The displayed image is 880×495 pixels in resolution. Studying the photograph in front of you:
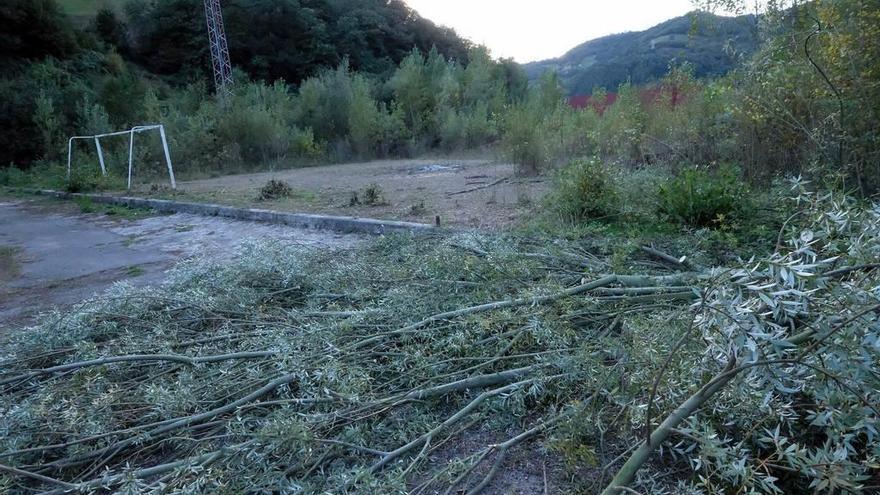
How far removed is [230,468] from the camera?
1852 mm

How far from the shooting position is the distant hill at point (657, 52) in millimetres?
5734

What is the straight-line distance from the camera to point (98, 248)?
21.0ft

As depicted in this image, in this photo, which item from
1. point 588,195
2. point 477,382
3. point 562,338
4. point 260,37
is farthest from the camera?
point 260,37

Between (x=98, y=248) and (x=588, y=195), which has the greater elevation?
(x=588, y=195)

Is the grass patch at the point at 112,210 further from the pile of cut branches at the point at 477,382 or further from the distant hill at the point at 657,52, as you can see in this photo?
the distant hill at the point at 657,52

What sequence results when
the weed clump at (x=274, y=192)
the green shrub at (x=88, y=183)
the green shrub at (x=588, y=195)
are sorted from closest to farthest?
the green shrub at (x=588, y=195) < the weed clump at (x=274, y=192) < the green shrub at (x=88, y=183)

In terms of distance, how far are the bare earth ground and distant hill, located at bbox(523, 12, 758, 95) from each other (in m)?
2.45

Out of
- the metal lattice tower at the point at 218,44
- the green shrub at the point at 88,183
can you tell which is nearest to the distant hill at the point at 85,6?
the metal lattice tower at the point at 218,44

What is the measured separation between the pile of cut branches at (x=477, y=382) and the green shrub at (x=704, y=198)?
151 cm

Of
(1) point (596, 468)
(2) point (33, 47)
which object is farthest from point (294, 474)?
(2) point (33, 47)

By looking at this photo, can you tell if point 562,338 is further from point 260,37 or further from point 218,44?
point 260,37

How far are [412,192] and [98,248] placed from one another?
13.5 ft

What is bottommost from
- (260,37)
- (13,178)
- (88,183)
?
(88,183)

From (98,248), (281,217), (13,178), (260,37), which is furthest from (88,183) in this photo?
(260,37)
